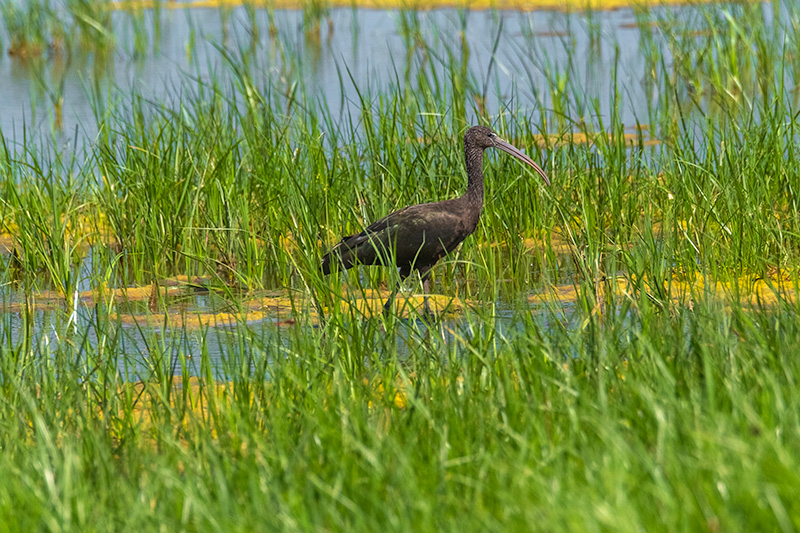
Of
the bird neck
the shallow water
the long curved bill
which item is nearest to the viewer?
the bird neck

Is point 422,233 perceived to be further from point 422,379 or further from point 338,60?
point 338,60

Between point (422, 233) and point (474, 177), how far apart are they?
0.55m

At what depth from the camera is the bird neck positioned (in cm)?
573

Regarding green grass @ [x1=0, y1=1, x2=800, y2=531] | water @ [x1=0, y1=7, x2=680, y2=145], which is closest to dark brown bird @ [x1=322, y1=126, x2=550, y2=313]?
green grass @ [x1=0, y1=1, x2=800, y2=531]

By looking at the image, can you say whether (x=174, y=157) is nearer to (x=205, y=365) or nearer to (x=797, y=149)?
(x=205, y=365)

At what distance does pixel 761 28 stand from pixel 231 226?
511cm

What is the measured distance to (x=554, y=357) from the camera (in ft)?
10.6

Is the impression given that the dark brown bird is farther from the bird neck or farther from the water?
the water

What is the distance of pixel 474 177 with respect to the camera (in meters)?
5.85

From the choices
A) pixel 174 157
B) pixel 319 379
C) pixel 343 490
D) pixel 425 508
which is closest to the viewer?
pixel 425 508

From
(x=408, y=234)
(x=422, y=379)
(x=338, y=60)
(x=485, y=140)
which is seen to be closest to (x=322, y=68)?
(x=338, y=60)

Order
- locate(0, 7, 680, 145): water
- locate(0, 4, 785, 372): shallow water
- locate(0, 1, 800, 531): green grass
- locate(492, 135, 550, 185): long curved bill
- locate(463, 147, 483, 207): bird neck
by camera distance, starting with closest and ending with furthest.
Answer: locate(0, 1, 800, 531): green grass, locate(463, 147, 483, 207): bird neck, locate(492, 135, 550, 185): long curved bill, locate(0, 4, 785, 372): shallow water, locate(0, 7, 680, 145): water

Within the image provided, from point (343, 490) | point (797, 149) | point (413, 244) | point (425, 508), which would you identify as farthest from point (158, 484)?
point (797, 149)

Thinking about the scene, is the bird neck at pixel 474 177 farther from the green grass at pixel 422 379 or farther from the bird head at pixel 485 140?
the green grass at pixel 422 379
